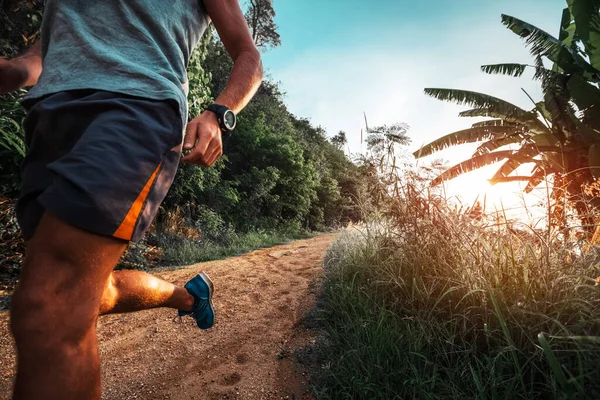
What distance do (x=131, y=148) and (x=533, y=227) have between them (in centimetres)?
212

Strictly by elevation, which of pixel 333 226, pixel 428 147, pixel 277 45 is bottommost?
pixel 333 226

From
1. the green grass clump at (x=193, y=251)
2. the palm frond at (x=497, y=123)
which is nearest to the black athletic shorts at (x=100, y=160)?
the green grass clump at (x=193, y=251)

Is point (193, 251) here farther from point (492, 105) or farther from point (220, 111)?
point (492, 105)

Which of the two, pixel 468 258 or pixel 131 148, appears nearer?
pixel 131 148

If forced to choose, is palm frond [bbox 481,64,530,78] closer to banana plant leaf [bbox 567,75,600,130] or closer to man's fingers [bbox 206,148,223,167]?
banana plant leaf [bbox 567,75,600,130]

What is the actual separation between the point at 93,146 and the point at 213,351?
5.41ft

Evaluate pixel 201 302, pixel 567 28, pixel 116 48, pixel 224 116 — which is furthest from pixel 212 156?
pixel 567 28

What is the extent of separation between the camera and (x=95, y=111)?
90 cm

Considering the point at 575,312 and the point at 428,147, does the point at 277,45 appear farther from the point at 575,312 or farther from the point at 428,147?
the point at 575,312

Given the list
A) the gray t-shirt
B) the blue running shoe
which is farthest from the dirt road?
the gray t-shirt

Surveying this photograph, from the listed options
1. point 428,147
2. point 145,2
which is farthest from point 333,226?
point 145,2

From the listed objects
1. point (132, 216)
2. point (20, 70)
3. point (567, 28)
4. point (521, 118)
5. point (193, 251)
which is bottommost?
point (193, 251)

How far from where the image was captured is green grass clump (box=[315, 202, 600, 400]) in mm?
1205

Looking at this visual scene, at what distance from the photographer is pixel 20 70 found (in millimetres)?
1234
